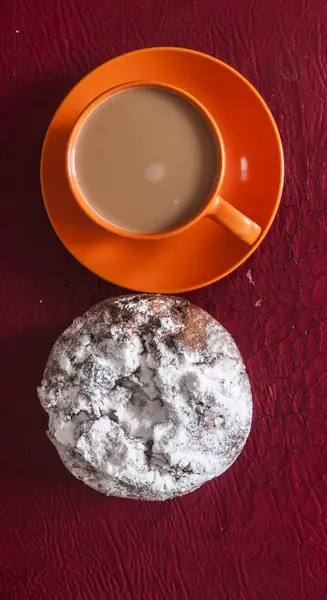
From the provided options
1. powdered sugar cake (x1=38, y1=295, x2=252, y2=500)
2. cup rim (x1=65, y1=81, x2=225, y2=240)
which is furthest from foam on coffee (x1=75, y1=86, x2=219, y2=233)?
powdered sugar cake (x1=38, y1=295, x2=252, y2=500)

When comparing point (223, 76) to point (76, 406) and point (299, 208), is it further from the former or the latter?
point (76, 406)

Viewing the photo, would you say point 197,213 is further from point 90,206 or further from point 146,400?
point 146,400

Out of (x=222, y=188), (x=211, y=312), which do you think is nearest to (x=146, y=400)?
(x=211, y=312)

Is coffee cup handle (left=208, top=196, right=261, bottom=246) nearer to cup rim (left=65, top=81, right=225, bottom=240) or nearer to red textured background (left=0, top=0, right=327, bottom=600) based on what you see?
cup rim (left=65, top=81, right=225, bottom=240)

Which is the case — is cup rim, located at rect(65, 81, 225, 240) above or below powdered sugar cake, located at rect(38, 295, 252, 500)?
above

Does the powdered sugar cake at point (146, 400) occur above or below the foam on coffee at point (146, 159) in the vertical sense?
below

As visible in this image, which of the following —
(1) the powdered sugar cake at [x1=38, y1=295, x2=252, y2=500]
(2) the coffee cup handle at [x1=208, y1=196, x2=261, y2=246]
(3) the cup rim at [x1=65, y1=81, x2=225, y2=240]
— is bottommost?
(1) the powdered sugar cake at [x1=38, y1=295, x2=252, y2=500]

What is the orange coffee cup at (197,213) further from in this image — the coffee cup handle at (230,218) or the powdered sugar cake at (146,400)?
the powdered sugar cake at (146,400)

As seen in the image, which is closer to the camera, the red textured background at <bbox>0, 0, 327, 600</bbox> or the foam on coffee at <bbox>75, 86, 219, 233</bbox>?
the foam on coffee at <bbox>75, 86, 219, 233</bbox>

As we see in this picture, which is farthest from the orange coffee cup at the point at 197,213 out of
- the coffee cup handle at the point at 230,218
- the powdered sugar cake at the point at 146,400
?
the powdered sugar cake at the point at 146,400
